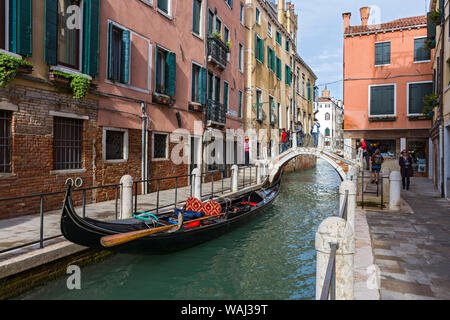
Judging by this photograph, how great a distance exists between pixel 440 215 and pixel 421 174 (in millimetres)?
11707

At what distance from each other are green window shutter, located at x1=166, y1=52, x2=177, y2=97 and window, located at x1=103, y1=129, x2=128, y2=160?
7.97 feet

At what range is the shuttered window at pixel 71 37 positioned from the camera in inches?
273

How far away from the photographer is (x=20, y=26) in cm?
630

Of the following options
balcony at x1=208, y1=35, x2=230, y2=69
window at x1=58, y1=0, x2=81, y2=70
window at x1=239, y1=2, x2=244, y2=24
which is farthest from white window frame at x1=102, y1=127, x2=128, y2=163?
window at x1=239, y1=2, x2=244, y2=24

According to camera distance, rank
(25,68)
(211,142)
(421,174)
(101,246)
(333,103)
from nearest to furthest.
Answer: (101,246) < (25,68) < (211,142) < (421,174) < (333,103)

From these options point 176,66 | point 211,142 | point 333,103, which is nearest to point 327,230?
point 176,66

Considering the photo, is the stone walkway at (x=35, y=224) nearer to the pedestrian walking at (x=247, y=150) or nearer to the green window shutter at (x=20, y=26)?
the green window shutter at (x=20, y=26)

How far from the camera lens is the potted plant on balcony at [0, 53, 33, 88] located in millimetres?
5887

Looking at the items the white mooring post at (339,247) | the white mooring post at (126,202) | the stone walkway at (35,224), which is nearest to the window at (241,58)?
the stone walkway at (35,224)

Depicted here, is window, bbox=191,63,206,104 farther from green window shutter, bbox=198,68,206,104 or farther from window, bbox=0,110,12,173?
window, bbox=0,110,12,173

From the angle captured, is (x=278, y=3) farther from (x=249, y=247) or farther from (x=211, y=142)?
(x=249, y=247)

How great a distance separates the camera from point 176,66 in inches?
457

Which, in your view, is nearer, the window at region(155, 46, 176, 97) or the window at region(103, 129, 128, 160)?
the window at region(103, 129, 128, 160)

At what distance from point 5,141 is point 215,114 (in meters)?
8.98
